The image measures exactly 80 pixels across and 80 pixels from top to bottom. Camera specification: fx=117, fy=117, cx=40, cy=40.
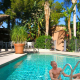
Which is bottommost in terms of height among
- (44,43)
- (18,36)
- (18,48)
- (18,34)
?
(18,48)

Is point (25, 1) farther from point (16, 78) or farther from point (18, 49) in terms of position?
point (16, 78)

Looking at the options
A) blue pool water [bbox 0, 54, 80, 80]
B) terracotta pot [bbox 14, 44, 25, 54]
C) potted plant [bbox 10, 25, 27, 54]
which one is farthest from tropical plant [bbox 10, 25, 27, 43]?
blue pool water [bbox 0, 54, 80, 80]

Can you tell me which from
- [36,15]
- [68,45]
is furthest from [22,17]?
[68,45]

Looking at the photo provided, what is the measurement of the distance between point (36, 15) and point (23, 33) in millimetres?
11531

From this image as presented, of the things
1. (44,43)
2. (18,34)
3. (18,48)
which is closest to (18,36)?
(18,34)

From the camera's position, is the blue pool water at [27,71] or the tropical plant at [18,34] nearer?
the blue pool water at [27,71]

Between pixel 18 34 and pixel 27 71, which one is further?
pixel 18 34

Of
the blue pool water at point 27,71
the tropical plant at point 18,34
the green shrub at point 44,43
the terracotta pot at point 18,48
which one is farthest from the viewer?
the green shrub at point 44,43

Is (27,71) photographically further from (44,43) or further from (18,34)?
(44,43)

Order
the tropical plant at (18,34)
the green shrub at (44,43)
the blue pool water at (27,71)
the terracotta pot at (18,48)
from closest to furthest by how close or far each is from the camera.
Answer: the blue pool water at (27,71), the tropical plant at (18,34), the terracotta pot at (18,48), the green shrub at (44,43)

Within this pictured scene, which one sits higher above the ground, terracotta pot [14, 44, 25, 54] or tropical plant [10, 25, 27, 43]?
tropical plant [10, 25, 27, 43]

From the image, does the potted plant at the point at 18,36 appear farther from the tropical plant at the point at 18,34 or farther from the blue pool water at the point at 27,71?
the blue pool water at the point at 27,71

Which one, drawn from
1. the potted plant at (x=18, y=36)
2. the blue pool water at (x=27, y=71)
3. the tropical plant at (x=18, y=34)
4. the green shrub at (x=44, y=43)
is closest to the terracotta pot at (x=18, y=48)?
the potted plant at (x=18, y=36)

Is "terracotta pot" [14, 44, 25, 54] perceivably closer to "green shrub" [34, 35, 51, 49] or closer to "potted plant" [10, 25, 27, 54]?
"potted plant" [10, 25, 27, 54]
